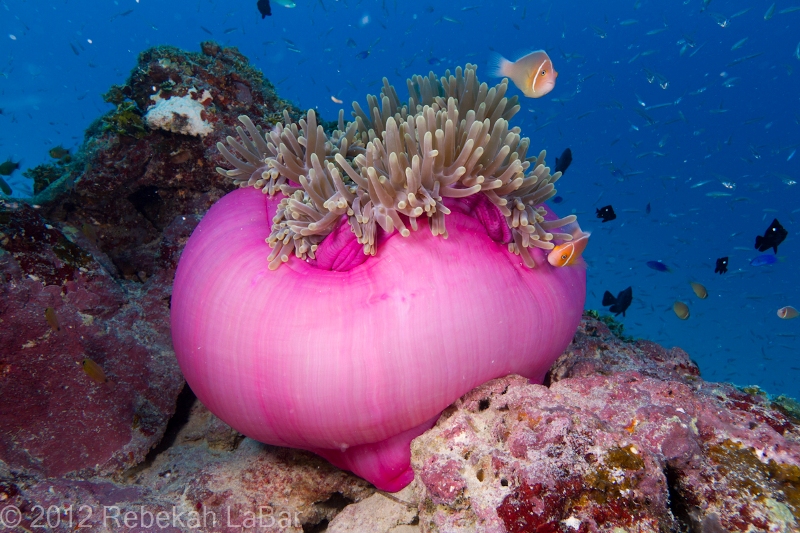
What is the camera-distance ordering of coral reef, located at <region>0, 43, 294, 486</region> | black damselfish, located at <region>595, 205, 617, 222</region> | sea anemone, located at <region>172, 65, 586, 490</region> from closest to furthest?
sea anemone, located at <region>172, 65, 586, 490</region> → coral reef, located at <region>0, 43, 294, 486</region> → black damselfish, located at <region>595, 205, 617, 222</region>

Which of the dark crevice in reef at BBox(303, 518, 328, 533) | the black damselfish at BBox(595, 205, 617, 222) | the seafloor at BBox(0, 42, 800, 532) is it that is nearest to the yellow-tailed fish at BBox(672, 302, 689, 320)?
the black damselfish at BBox(595, 205, 617, 222)

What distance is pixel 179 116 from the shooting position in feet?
11.5

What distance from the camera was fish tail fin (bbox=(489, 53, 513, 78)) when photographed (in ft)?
12.0

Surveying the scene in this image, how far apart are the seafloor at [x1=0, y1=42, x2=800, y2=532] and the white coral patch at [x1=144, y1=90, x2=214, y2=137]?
40mm

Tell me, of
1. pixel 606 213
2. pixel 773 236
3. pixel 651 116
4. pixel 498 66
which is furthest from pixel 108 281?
pixel 651 116

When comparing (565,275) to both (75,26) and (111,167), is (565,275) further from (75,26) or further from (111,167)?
(75,26)

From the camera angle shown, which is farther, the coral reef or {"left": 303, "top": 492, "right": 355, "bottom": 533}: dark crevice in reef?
{"left": 303, "top": 492, "right": 355, "bottom": 533}: dark crevice in reef

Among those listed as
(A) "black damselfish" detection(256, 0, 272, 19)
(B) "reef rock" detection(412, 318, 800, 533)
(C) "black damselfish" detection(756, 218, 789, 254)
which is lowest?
(B) "reef rock" detection(412, 318, 800, 533)

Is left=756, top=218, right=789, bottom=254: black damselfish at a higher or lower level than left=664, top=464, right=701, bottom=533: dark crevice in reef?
higher

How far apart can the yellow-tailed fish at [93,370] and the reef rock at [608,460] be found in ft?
6.15

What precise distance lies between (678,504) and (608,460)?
0.44 m

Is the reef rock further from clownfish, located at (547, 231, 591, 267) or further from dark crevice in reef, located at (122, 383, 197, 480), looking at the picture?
dark crevice in reef, located at (122, 383, 197, 480)

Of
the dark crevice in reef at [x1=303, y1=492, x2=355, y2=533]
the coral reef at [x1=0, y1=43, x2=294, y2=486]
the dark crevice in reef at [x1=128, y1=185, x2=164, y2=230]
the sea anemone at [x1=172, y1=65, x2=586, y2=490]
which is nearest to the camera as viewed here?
the sea anemone at [x1=172, y1=65, x2=586, y2=490]

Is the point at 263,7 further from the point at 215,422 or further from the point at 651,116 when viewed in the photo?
the point at 651,116
